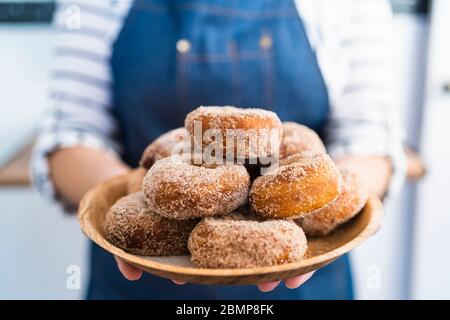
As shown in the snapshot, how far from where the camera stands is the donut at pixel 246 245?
1.46 feet

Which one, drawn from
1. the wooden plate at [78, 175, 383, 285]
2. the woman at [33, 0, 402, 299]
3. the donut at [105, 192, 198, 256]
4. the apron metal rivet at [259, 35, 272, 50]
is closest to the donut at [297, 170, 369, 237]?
the wooden plate at [78, 175, 383, 285]

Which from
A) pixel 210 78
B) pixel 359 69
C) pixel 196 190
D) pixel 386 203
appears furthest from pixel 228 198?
pixel 386 203

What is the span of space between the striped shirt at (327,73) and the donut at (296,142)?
28 centimetres

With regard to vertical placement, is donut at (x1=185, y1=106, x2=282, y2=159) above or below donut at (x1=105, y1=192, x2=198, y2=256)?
above

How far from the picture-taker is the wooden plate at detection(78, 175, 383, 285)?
1.38 ft

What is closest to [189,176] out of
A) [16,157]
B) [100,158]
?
[100,158]

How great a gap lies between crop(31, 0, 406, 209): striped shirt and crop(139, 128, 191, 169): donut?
29 centimetres

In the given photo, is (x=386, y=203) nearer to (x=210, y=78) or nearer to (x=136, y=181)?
(x=210, y=78)

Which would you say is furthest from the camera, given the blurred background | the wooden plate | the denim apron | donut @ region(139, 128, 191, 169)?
the blurred background

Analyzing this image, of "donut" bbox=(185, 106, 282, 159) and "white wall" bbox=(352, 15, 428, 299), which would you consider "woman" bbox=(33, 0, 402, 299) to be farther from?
"white wall" bbox=(352, 15, 428, 299)

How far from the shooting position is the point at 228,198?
1.55 feet

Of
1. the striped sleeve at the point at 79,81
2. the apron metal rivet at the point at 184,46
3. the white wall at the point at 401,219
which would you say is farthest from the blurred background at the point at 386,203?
the apron metal rivet at the point at 184,46

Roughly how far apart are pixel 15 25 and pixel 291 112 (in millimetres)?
818

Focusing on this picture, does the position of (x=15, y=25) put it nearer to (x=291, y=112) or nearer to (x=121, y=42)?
(x=121, y=42)
